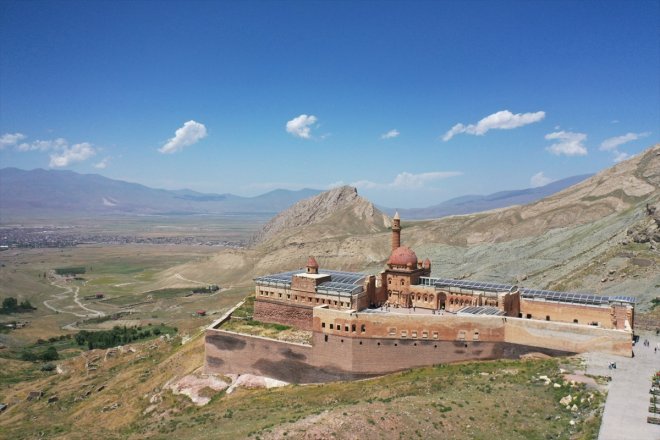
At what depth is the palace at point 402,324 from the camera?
4781cm

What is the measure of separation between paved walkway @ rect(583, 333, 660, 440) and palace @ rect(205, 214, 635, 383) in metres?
1.70

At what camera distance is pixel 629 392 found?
123 feet

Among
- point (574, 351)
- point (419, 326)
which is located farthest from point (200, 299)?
point (574, 351)

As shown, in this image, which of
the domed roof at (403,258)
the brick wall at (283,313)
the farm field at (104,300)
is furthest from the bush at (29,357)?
the domed roof at (403,258)

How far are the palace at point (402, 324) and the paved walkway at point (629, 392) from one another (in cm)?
170

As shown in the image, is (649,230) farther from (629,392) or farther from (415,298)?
(629,392)

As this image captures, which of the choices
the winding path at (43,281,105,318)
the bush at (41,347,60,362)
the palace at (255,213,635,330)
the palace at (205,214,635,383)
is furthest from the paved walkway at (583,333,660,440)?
the winding path at (43,281,105,318)

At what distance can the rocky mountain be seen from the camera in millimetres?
77438

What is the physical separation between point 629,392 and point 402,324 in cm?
1891

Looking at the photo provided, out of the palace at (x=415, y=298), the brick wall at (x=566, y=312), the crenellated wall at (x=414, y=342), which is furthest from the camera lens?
the palace at (x=415, y=298)

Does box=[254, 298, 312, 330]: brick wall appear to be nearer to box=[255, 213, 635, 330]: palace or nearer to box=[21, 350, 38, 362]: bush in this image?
box=[255, 213, 635, 330]: palace

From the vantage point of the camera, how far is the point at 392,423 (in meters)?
34.8

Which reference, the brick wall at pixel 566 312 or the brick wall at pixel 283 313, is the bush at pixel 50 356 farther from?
the brick wall at pixel 566 312

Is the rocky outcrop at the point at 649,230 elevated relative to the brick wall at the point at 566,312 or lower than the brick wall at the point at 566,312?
elevated
